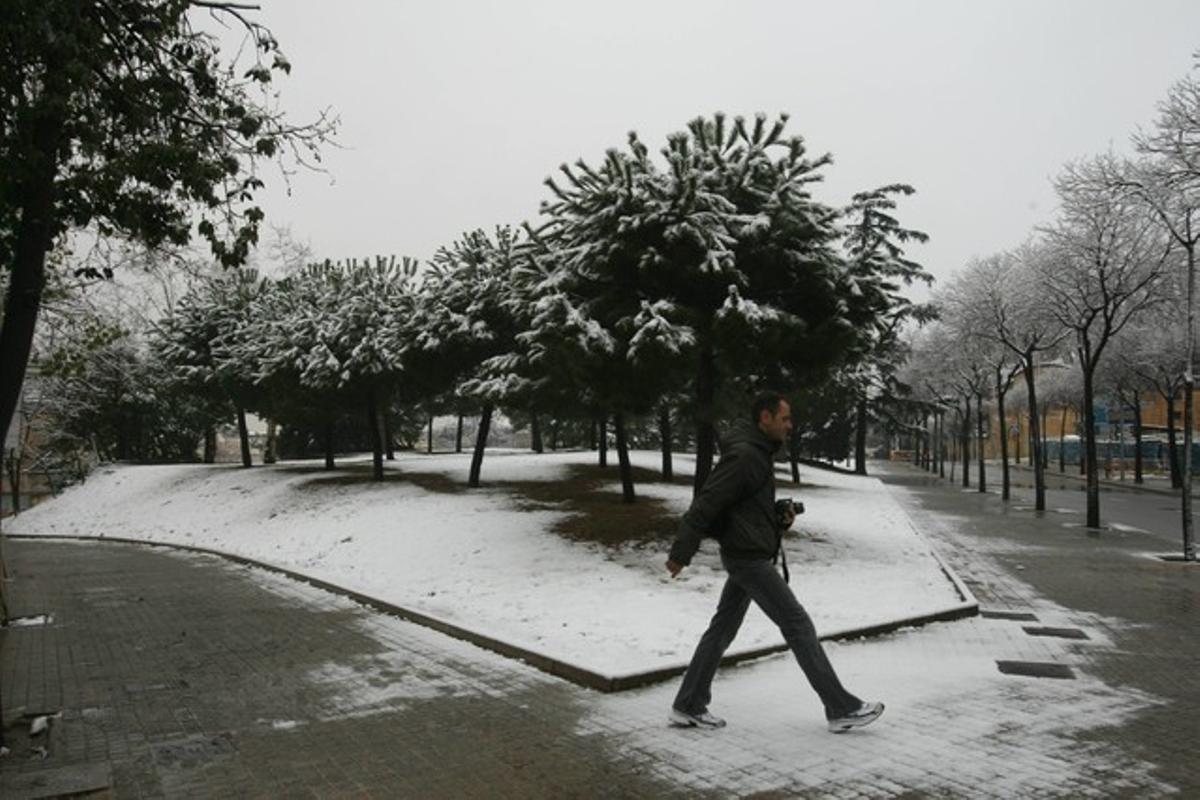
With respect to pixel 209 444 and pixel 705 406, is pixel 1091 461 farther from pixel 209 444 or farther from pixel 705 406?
pixel 209 444

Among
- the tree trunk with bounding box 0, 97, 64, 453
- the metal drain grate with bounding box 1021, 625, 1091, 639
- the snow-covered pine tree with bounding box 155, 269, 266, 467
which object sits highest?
the snow-covered pine tree with bounding box 155, 269, 266, 467

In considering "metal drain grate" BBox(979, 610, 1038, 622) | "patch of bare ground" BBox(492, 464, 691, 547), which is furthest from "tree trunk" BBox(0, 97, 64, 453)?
"metal drain grate" BBox(979, 610, 1038, 622)

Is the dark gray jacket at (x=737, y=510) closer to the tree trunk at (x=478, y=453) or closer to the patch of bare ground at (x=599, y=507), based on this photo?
the patch of bare ground at (x=599, y=507)

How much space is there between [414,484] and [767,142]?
43.2 feet

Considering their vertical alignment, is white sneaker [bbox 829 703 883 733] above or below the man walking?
below

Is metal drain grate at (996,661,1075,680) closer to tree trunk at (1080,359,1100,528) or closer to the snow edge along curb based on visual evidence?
the snow edge along curb

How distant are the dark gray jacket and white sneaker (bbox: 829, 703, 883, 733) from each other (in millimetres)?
1042

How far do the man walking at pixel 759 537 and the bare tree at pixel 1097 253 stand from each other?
16.8m

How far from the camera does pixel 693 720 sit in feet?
18.2

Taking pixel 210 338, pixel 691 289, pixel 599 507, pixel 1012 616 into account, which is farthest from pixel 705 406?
pixel 210 338

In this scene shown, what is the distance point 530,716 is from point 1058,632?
560 cm

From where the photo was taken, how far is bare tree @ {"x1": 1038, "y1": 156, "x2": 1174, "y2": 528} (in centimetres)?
1964

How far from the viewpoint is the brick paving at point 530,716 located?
4730 mm

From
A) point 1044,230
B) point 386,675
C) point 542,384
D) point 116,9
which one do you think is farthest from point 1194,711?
point 1044,230
